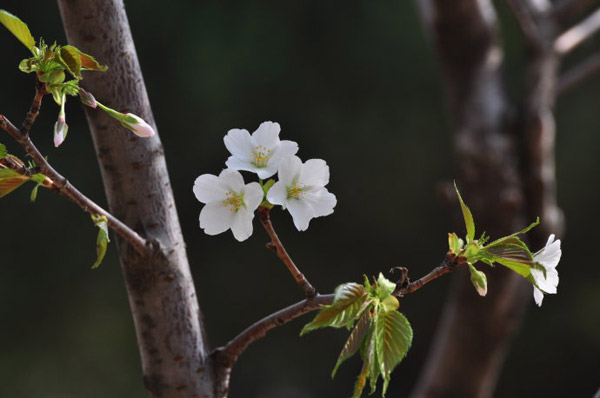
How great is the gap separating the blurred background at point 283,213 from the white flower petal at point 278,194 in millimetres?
1534

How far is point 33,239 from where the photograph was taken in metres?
1.84

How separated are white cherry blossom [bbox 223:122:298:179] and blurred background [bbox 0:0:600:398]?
151 centimetres

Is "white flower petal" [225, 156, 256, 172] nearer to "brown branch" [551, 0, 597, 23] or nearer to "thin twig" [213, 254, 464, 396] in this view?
"thin twig" [213, 254, 464, 396]

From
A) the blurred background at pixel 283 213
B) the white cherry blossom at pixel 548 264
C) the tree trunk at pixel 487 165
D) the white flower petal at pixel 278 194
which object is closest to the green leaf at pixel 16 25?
the white flower petal at pixel 278 194

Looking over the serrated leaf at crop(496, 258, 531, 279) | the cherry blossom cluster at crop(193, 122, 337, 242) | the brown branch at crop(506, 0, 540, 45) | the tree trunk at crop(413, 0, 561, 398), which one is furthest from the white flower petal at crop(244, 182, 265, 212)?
the brown branch at crop(506, 0, 540, 45)

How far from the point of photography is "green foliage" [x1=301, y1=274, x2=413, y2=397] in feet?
0.88

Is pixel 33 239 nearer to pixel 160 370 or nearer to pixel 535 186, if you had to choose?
pixel 535 186

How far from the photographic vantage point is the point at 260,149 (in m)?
0.32

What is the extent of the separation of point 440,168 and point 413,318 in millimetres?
435

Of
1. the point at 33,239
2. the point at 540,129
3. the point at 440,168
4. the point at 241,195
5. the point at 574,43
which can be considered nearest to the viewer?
the point at 241,195

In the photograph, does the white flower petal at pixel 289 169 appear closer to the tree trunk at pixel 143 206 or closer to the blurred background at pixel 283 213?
the tree trunk at pixel 143 206

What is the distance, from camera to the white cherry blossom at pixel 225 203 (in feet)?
1.00

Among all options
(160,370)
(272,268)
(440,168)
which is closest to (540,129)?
(160,370)

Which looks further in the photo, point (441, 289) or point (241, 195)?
point (441, 289)
